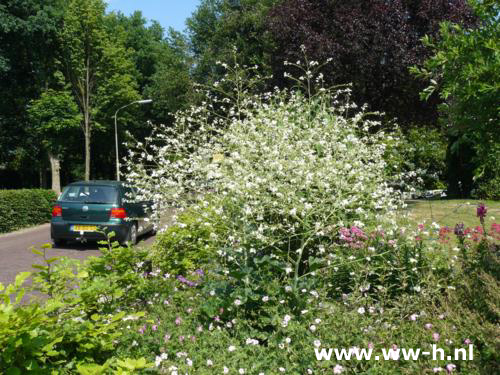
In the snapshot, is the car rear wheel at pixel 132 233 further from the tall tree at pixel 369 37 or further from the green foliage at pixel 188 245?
the tall tree at pixel 369 37

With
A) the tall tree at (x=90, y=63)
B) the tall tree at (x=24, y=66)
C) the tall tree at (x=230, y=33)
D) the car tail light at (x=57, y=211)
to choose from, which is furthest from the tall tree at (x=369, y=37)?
the tall tree at (x=90, y=63)

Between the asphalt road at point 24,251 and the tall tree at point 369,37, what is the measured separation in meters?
7.66

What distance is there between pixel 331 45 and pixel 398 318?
11.5m

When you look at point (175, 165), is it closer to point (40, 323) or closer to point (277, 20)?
point (40, 323)

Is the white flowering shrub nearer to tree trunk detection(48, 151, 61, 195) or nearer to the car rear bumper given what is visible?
the car rear bumper

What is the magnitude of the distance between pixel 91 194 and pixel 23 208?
275 inches

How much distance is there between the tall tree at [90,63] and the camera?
29.6 metres

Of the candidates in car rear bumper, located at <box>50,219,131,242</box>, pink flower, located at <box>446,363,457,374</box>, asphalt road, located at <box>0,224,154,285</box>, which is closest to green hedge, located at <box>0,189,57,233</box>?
asphalt road, located at <box>0,224,154,285</box>

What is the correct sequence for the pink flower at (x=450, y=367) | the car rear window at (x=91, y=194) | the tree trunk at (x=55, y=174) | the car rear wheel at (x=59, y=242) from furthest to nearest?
the tree trunk at (x=55, y=174), the car rear wheel at (x=59, y=242), the car rear window at (x=91, y=194), the pink flower at (x=450, y=367)

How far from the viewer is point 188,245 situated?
20.9 feet

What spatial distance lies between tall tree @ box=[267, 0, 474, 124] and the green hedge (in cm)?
1023

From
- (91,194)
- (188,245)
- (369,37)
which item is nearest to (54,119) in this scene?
(91,194)

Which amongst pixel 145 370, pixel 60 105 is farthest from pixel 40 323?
pixel 60 105

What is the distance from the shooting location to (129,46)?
40938mm
